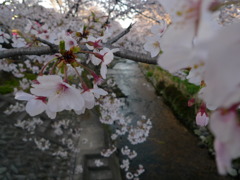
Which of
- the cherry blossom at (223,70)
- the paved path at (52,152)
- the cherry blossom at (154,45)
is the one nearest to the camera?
the cherry blossom at (223,70)

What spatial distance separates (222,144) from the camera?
28 centimetres

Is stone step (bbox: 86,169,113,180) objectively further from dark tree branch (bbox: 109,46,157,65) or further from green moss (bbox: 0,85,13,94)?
dark tree branch (bbox: 109,46,157,65)

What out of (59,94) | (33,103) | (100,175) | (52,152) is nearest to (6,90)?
(52,152)

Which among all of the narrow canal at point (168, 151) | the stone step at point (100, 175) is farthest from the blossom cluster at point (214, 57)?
the narrow canal at point (168, 151)

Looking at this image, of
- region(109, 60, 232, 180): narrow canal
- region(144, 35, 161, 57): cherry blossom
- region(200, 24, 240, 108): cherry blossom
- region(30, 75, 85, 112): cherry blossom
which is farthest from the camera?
region(109, 60, 232, 180): narrow canal

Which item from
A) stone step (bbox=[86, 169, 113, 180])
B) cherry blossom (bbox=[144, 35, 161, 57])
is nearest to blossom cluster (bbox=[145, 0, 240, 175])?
cherry blossom (bbox=[144, 35, 161, 57])

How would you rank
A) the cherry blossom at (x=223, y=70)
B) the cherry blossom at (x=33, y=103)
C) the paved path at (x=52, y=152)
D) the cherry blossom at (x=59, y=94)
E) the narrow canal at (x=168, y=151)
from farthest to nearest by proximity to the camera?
the narrow canal at (x=168, y=151) → the paved path at (x=52, y=152) → the cherry blossom at (x=33, y=103) → the cherry blossom at (x=59, y=94) → the cherry blossom at (x=223, y=70)

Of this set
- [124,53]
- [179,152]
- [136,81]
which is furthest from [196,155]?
[136,81]

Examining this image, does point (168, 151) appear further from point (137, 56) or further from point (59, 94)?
point (59, 94)

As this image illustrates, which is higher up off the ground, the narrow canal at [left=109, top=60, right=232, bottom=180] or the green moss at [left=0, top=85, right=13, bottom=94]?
the green moss at [left=0, top=85, right=13, bottom=94]

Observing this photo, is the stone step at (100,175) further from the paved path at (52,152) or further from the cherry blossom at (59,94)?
the cherry blossom at (59,94)

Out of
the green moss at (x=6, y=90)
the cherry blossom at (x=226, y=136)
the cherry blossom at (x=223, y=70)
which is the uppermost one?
the cherry blossom at (x=223, y=70)

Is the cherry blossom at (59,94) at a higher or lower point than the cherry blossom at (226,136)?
lower

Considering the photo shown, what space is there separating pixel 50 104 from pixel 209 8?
2.10ft
